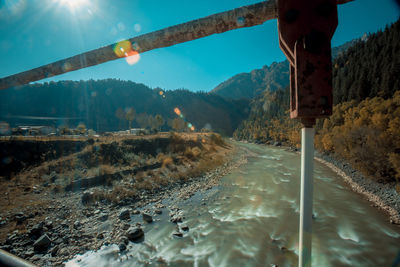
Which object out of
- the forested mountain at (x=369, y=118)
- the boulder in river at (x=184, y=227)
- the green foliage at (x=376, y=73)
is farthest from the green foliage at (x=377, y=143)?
the green foliage at (x=376, y=73)

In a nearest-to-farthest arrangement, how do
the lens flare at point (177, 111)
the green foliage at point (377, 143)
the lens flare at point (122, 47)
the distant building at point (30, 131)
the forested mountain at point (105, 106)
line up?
the lens flare at point (122, 47), the green foliage at point (377, 143), the distant building at point (30, 131), the forested mountain at point (105, 106), the lens flare at point (177, 111)

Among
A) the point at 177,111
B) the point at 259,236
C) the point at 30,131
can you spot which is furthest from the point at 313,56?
the point at 177,111

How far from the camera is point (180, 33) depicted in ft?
4.76

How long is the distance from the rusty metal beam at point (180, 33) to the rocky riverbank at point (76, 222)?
7.18 metres

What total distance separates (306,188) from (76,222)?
33.5ft

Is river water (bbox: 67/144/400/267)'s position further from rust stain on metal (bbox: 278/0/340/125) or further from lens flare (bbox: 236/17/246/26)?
lens flare (bbox: 236/17/246/26)

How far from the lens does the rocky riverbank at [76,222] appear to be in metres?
6.10

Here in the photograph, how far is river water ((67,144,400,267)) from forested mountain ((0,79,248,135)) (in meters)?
63.1

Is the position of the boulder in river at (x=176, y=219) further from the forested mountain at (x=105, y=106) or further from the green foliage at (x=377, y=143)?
the forested mountain at (x=105, y=106)

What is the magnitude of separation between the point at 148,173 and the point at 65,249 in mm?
9275

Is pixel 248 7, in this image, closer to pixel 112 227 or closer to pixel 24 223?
pixel 112 227

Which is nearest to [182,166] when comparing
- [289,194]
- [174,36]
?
[289,194]

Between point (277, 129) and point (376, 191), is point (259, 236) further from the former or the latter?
point (277, 129)

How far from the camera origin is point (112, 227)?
299 inches
